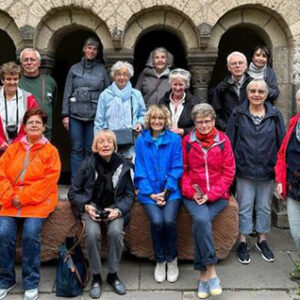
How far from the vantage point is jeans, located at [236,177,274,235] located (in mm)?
4051

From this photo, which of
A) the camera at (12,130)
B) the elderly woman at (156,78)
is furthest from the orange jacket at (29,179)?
the elderly woman at (156,78)

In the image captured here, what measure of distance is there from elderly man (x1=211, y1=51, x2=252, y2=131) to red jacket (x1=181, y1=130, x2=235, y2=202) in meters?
0.64

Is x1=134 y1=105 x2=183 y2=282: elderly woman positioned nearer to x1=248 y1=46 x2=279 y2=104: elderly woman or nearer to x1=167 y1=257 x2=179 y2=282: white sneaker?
x1=167 y1=257 x2=179 y2=282: white sneaker

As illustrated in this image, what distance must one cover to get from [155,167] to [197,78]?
157cm

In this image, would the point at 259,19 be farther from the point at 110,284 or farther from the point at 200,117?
the point at 110,284

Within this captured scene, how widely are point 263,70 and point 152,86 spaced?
109 centimetres

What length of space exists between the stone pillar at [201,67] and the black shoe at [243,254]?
164 cm

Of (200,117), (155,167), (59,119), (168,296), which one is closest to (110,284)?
(168,296)

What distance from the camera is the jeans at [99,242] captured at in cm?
354

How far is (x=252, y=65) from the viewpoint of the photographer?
4.49 metres

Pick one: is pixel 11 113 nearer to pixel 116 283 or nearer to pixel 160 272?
pixel 116 283

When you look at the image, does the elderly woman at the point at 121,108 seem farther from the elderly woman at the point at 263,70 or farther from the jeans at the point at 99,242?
the elderly woman at the point at 263,70

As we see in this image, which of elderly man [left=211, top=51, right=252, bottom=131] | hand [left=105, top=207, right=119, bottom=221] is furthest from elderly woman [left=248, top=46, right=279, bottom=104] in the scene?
hand [left=105, top=207, right=119, bottom=221]

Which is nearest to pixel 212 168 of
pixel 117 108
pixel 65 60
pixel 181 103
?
pixel 181 103
